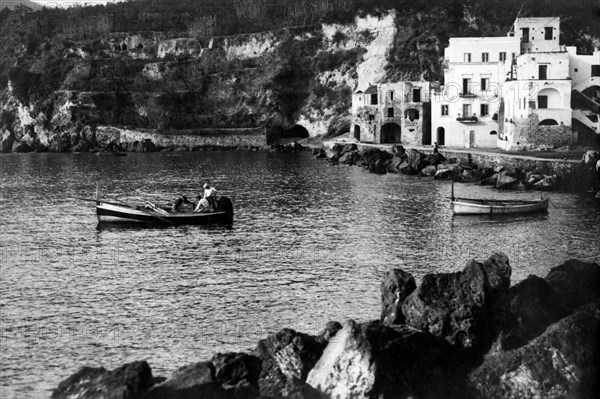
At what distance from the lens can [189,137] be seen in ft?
428

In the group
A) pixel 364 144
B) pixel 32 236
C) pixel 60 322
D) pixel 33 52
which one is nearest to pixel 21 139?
pixel 33 52

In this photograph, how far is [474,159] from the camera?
7856cm

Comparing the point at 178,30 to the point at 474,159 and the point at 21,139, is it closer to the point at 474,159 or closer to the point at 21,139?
the point at 21,139

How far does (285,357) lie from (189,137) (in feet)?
361

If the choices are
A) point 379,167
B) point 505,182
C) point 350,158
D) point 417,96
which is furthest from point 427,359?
point 417,96

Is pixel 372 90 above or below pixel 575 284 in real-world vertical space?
above

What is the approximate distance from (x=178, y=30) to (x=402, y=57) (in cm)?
5254

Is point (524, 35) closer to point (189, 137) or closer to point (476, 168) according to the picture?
point (476, 168)

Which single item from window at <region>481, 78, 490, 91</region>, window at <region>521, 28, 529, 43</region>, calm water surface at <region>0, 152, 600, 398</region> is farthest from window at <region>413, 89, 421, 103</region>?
calm water surface at <region>0, 152, 600, 398</region>

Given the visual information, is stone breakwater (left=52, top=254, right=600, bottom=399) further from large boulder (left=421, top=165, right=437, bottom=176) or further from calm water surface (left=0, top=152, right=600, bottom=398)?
large boulder (left=421, top=165, right=437, bottom=176)

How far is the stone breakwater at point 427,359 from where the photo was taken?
2059 cm

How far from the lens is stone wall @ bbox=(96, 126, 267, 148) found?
422 feet

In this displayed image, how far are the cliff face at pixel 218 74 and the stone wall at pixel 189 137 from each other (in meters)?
1.89

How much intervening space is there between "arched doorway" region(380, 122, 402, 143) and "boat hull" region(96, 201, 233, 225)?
182 feet
